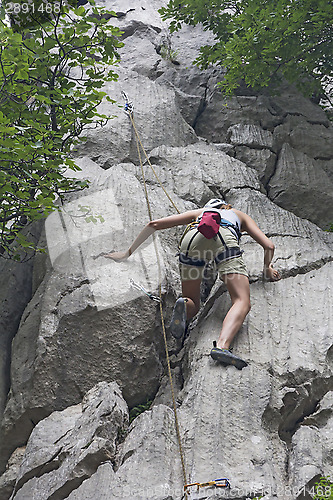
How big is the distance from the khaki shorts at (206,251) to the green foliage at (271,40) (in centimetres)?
442

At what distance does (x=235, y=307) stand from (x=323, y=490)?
70.0 inches

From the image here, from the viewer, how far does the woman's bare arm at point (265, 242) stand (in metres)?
5.08

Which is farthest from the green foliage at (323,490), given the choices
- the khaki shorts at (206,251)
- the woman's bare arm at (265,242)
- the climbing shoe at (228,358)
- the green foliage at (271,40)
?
the green foliage at (271,40)

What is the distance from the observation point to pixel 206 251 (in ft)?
16.3

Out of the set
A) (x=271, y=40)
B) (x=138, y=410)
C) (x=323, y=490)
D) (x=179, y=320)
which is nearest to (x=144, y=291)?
(x=179, y=320)

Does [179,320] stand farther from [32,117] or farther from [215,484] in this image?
[32,117]

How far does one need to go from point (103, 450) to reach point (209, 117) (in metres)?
6.89

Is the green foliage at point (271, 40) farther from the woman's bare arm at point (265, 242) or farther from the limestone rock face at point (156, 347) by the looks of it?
the woman's bare arm at point (265, 242)

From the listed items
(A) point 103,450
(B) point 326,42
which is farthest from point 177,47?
(A) point 103,450

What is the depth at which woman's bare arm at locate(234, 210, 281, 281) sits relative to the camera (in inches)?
200

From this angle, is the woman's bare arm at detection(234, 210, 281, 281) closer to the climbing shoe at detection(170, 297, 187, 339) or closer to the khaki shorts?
the khaki shorts

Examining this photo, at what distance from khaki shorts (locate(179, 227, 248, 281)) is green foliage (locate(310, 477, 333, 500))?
2097 mm

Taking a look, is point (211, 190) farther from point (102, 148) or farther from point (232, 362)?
point (232, 362)

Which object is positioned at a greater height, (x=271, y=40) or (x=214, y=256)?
(x=271, y=40)
